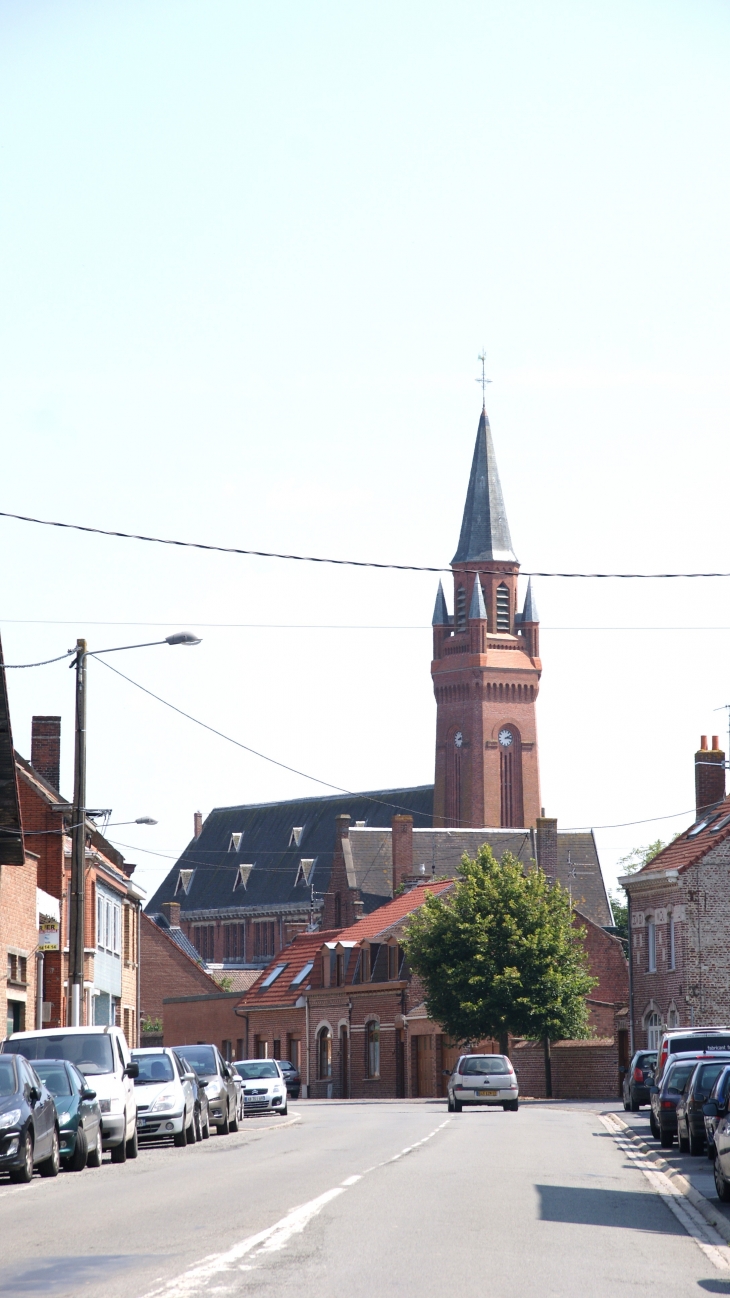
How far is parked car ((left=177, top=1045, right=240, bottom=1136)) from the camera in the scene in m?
31.3

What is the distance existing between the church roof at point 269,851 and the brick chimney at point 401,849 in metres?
39.1

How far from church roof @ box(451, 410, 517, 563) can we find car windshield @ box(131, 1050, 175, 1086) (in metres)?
95.9

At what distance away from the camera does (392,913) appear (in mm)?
74188

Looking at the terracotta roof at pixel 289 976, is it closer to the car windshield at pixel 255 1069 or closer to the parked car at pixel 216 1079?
the car windshield at pixel 255 1069

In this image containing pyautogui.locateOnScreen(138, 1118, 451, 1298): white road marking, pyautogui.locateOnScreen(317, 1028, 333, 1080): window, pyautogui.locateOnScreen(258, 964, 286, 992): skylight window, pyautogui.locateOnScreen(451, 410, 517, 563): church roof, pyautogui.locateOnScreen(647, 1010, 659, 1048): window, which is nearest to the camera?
pyautogui.locateOnScreen(138, 1118, 451, 1298): white road marking

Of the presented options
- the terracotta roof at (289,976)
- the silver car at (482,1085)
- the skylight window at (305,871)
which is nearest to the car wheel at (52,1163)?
the silver car at (482,1085)

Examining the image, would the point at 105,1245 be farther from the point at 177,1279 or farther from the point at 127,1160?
the point at 127,1160

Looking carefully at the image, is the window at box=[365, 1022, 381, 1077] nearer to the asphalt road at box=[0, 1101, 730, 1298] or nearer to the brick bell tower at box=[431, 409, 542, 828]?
the asphalt road at box=[0, 1101, 730, 1298]

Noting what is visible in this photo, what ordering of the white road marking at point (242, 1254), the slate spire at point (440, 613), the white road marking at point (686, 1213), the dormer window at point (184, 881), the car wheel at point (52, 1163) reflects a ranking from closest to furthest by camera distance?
the white road marking at point (242, 1254) < the white road marking at point (686, 1213) < the car wheel at point (52, 1163) < the slate spire at point (440, 613) < the dormer window at point (184, 881)

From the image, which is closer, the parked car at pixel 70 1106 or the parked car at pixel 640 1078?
the parked car at pixel 70 1106

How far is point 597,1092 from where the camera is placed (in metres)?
57.5

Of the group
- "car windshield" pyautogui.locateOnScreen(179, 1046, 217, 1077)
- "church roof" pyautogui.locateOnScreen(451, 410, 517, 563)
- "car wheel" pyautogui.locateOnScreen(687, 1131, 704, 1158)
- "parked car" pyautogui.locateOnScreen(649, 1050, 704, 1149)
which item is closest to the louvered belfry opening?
"church roof" pyautogui.locateOnScreen(451, 410, 517, 563)

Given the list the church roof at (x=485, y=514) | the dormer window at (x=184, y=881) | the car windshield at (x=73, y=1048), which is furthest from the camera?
the dormer window at (x=184, y=881)

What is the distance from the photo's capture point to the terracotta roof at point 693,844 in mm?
53219
